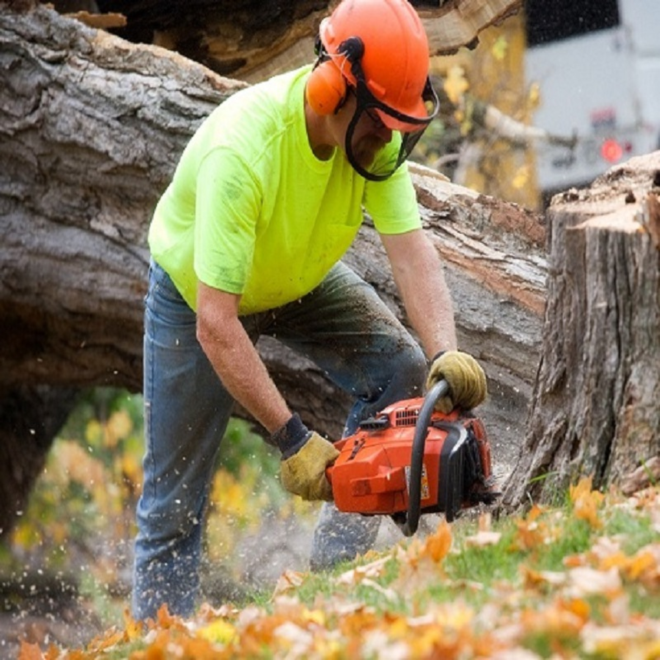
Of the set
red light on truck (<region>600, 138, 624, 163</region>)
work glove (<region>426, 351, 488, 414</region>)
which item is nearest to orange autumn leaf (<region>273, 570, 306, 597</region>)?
work glove (<region>426, 351, 488, 414</region>)

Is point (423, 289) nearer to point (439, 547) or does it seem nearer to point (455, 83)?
point (439, 547)

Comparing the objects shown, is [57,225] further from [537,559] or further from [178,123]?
[537,559]

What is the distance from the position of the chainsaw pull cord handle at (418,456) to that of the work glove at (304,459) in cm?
35

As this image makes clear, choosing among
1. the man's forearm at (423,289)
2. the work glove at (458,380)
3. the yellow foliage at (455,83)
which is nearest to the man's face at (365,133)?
the man's forearm at (423,289)

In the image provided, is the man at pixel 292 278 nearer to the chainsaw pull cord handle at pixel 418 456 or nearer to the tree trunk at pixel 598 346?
the chainsaw pull cord handle at pixel 418 456

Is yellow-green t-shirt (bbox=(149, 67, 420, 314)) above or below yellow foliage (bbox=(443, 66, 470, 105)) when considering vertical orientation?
above

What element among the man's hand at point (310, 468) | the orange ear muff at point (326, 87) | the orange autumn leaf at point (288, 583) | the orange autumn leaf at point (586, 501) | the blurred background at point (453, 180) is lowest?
the blurred background at point (453, 180)

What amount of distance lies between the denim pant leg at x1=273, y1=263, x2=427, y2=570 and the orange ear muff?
1.00 meters

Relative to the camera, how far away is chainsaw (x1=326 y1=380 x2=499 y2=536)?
3.85m

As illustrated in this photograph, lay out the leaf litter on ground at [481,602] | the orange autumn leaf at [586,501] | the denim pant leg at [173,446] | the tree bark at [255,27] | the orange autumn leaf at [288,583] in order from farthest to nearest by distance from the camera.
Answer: the tree bark at [255,27], the denim pant leg at [173,446], the orange autumn leaf at [288,583], the orange autumn leaf at [586,501], the leaf litter on ground at [481,602]

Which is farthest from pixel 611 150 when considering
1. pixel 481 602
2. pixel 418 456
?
pixel 481 602

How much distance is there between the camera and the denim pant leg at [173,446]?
4.68m

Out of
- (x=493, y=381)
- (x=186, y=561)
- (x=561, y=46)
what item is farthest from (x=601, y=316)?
(x=561, y=46)

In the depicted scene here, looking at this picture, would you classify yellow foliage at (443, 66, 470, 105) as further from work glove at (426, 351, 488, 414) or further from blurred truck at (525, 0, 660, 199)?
work glove at (426, 351, 488, 414)
